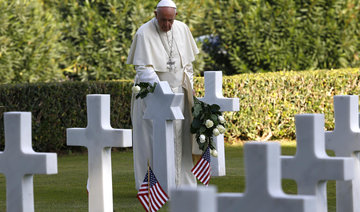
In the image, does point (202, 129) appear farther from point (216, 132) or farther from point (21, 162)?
point (21, 162)

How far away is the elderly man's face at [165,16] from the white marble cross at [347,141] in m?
3.09

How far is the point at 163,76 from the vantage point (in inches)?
330

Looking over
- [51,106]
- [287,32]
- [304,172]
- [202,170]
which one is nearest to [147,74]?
[202,170]

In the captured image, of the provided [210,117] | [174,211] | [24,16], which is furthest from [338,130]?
[24,16]

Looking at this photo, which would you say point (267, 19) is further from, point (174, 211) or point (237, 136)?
point (174, 211)

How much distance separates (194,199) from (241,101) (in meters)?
12.1

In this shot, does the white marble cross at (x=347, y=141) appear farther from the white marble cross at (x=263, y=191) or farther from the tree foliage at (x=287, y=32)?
the tree foliage at (x=287, y=32)

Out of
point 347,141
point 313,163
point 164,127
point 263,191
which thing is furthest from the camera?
point 164,127

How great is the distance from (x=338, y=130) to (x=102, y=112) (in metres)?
1.64

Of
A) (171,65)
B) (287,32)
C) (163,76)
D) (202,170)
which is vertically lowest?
(202,170)

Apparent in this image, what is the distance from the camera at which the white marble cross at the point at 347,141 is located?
5.22 m

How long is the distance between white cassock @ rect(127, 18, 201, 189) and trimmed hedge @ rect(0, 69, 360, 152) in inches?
196

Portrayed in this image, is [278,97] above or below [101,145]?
above

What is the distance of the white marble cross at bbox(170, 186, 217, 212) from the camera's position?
2846mm
